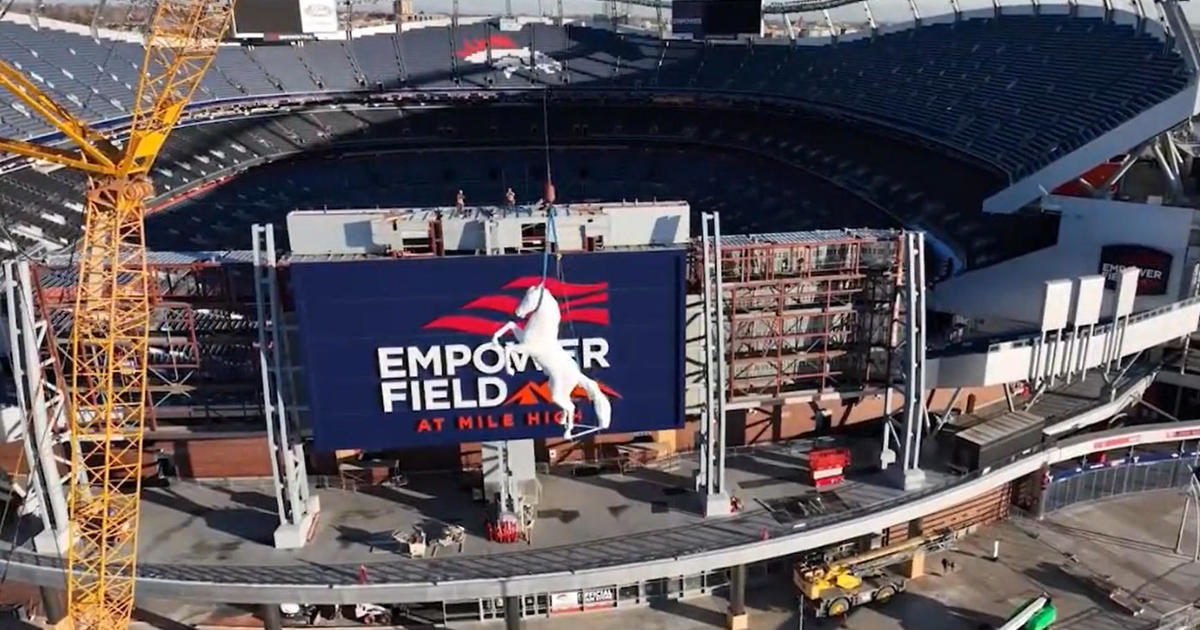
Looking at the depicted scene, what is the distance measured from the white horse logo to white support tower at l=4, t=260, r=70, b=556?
618 inches

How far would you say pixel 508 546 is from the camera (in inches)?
1156

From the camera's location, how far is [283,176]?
75.1m

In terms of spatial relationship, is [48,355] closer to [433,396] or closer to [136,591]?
[136,591]

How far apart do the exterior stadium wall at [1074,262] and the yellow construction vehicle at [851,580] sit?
15.6 metres

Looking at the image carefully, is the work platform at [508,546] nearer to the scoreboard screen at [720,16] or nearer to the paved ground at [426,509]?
the paved ground at [426,509]

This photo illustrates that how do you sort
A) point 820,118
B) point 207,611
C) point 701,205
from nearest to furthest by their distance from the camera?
point 207,611
point 701,205
point 820,118

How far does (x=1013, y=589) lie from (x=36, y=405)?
37.5m

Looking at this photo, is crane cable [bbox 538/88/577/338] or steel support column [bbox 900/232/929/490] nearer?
crane cable [bbox 538/88/577/338]

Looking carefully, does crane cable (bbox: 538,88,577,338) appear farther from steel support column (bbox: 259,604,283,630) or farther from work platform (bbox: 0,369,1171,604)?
steel support column (bbox: 259,604,283,630)

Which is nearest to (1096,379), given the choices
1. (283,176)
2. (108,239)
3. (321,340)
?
(321,340)

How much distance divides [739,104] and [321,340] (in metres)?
62.1

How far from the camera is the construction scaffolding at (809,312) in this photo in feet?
99.2

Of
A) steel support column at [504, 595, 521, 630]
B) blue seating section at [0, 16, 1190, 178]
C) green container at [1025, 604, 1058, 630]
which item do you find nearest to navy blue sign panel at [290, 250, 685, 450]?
steel support column at [504, 595, 521, 630]

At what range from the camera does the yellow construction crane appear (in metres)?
27.6
